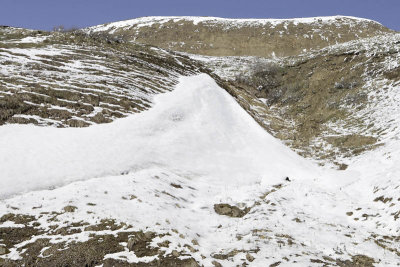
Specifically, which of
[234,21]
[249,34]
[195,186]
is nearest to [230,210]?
[195,186]

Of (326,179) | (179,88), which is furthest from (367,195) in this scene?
(179,88)

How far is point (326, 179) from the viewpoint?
18.5 meters

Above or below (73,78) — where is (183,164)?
below

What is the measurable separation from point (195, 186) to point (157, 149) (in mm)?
3827

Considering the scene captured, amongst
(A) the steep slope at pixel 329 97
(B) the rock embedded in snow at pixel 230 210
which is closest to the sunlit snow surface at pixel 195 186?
(B) the rock embedded in snow at pixel 230 210

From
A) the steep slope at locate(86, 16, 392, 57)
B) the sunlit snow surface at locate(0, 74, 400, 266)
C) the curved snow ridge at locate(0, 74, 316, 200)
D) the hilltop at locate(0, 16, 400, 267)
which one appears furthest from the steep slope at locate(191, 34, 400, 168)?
the steep slope at locate(86, 16, 392, 57)

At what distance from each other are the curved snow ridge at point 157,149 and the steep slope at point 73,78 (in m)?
1.55

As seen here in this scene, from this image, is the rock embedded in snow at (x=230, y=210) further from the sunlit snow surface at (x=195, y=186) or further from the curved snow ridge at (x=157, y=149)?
the curved snow ridge at (x=157, y=149)

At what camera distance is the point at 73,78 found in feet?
87.1

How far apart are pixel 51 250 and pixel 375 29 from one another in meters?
97.8

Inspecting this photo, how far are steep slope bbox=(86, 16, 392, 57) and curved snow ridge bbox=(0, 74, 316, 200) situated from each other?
54928mm

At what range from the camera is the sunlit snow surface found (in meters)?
11.4

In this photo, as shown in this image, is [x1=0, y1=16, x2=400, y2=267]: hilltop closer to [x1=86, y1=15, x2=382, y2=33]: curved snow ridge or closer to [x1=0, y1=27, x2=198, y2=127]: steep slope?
[x1=0, y1=27, x2=198, y2=127]: steep slope

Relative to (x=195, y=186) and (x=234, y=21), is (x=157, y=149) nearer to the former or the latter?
(x=195, y=186)
